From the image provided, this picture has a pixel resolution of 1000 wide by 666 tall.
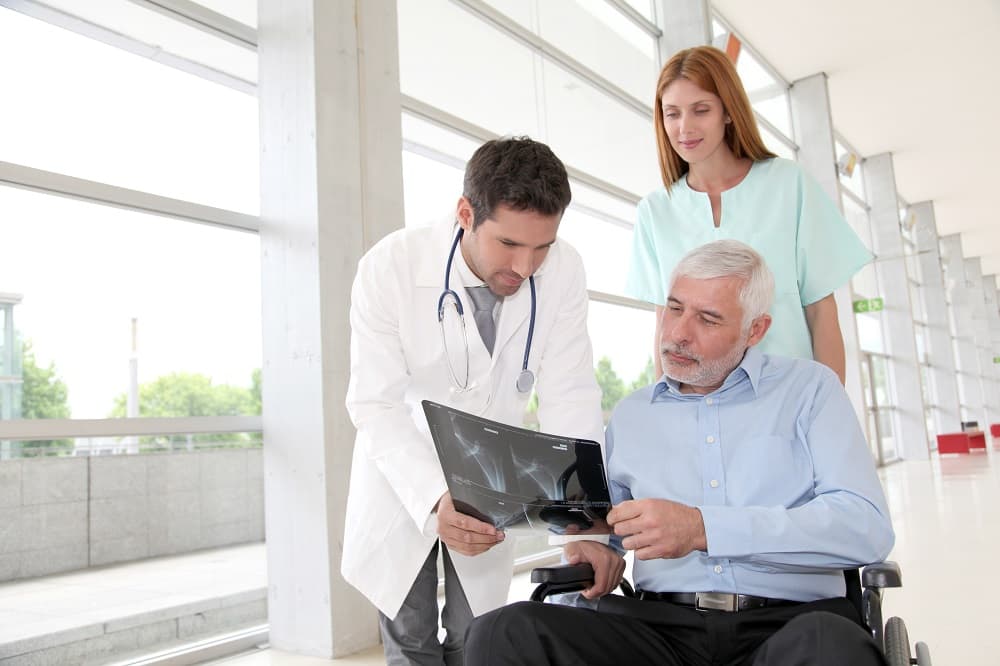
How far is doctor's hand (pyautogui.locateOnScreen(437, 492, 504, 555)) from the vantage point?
4.04 ft

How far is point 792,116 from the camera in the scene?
9.00 m

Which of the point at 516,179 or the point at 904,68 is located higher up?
the point at 904,68

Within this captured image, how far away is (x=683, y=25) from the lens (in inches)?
231

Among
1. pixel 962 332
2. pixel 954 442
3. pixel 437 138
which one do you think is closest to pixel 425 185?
pixel 437 138

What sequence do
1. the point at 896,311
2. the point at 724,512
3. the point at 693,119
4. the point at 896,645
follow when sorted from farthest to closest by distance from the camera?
the point at 896,311 < the point at 693,119 < the point at 724,512 < the point at 896,645

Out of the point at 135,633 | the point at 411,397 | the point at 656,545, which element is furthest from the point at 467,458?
the point at 135,633

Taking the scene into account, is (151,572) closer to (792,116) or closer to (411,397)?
(411,397)

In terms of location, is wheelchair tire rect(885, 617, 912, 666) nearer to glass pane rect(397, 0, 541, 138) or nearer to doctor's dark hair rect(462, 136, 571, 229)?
doctor's dark hair rect(462, 136, 571, 229)

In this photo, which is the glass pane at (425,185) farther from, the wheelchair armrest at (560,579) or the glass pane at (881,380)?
the glass pane at (881,380)

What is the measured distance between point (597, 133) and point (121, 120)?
3.32 meters

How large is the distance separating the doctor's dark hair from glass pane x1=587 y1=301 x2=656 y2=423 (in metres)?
3.59

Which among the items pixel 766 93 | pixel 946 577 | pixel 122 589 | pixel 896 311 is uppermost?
pixel 766 93

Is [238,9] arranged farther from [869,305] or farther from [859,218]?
[859,218]

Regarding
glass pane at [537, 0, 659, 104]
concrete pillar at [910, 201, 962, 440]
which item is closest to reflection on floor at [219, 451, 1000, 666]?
glass pane at [537, 0, 659, 104]
